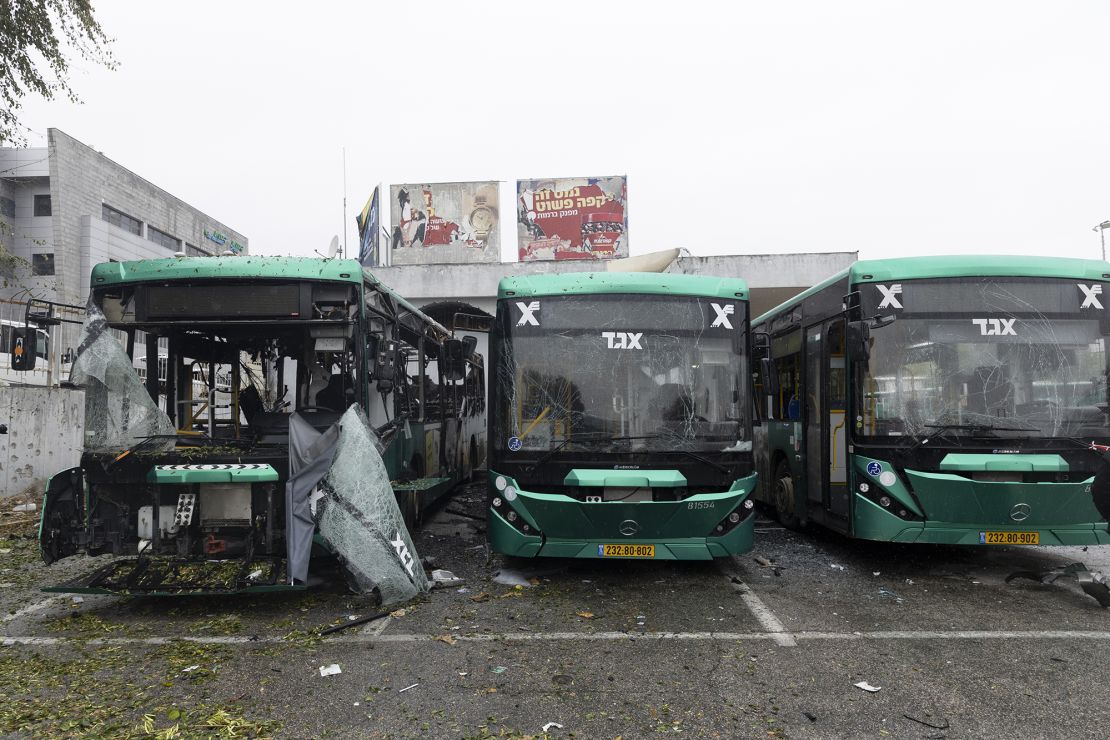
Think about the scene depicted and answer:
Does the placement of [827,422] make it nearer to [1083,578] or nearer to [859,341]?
[859,341]

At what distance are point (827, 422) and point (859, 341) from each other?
1.34 metres

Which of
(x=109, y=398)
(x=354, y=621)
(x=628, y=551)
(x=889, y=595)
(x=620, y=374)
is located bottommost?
(x=889, y=595)

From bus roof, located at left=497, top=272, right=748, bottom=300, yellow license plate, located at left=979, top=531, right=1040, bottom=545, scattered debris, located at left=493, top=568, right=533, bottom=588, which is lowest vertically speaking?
scattered debris, located at left=493, top=568, right=533, bottom=588

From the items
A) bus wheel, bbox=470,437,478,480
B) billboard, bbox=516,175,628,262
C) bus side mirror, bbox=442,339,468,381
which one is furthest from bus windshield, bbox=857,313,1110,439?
billboard, bbox=516,175,628,262

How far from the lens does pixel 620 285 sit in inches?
264

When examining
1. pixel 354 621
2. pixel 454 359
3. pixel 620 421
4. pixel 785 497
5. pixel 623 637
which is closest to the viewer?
pixel 623 637

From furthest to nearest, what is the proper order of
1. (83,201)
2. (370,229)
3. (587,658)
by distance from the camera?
(83,201) < (370,229) < (587,658)

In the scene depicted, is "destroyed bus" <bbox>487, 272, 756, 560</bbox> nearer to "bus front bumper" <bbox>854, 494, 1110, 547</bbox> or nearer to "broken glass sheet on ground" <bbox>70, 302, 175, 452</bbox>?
"bus front bumper" <bbox>854, 494, 1110, 547</bbox>

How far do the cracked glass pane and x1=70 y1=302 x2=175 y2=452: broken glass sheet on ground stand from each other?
153cm

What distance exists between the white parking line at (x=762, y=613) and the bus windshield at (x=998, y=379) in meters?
1.97

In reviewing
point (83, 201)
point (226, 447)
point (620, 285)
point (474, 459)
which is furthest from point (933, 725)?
point (83, 201)

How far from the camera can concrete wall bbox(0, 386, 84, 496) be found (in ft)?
35.6

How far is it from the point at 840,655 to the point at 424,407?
5.98m

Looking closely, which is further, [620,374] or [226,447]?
[620,374]
